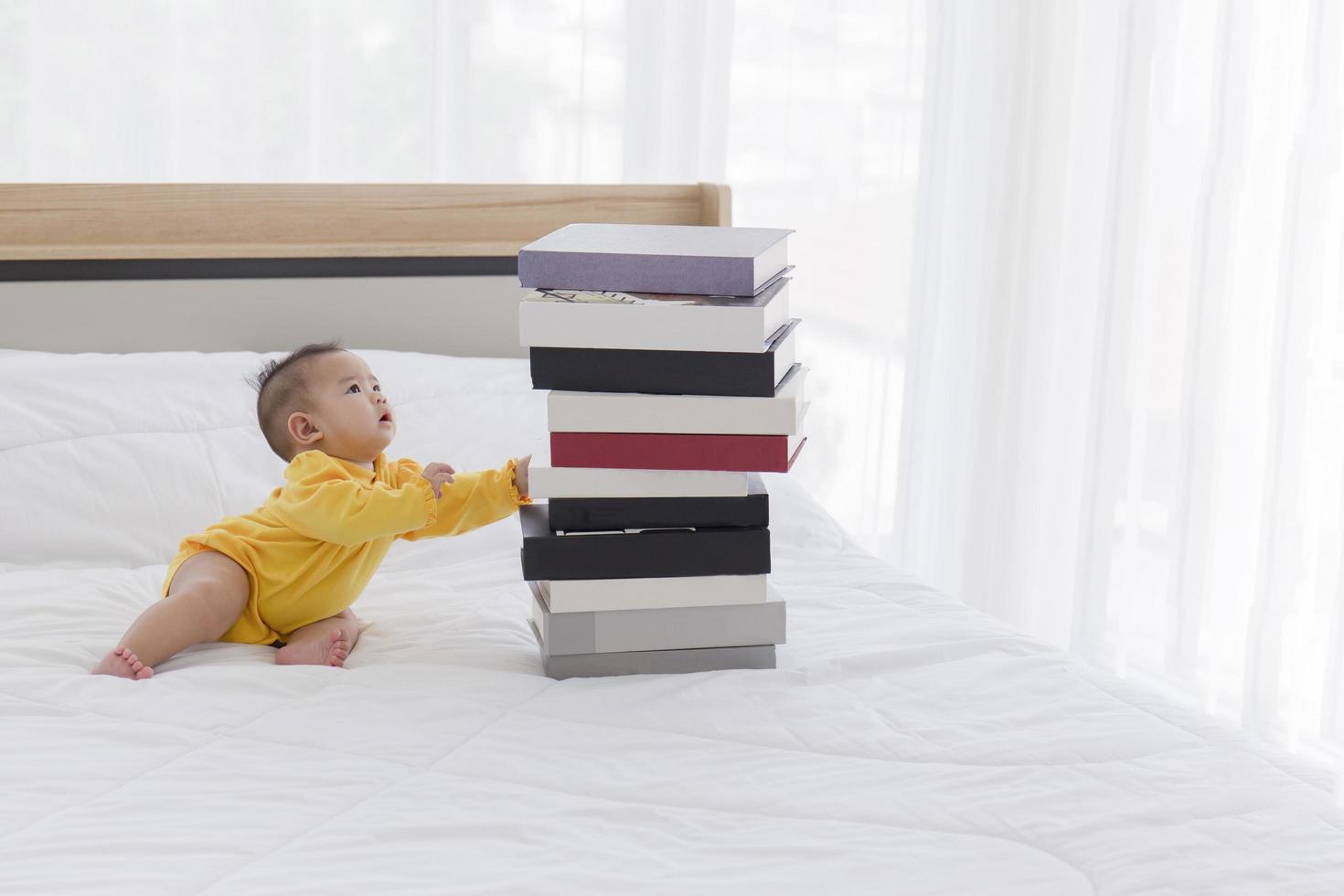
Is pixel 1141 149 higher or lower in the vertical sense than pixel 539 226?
higher

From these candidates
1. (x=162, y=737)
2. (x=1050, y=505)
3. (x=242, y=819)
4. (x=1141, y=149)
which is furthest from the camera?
(x=1050, y=505)

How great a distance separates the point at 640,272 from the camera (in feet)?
3.34

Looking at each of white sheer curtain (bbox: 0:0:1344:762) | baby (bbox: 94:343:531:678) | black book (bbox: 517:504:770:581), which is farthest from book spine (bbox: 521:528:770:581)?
white sheer curtain (bbox: 0:0:1344:762)

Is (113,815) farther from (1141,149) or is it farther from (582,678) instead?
(1141,149)

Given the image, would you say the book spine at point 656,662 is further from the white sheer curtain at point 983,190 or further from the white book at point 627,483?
the white sheer curtain at point 983,190

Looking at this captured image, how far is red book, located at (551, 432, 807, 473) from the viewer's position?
103 cm

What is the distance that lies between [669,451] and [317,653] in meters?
0.39

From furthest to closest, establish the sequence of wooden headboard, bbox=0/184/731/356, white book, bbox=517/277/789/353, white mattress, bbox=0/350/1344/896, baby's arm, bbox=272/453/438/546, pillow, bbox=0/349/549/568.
Result: wooden headboard, bbox=0/184/731/356 < pillow, bbox=0/349/549/568 < baby's arm, bbox=272/453/438/546 < white book, bbox=517/277/789/353 < white mattress, bbox=0/350/1344/896

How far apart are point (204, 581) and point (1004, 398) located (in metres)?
Answer: 1.79

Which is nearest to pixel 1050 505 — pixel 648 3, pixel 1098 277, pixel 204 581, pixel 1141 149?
pixel 1098 277

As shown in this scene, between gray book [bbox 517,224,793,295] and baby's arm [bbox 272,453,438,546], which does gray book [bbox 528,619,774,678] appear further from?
gray book [bbox 517,224,793,295]

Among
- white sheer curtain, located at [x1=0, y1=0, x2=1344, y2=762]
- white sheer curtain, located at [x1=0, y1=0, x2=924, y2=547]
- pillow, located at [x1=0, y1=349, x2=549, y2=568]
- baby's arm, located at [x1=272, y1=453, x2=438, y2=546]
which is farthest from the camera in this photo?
white sheer curtain, located at [x1=0, y1=0, x2=924, y2=547]

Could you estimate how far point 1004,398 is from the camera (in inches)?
98.3

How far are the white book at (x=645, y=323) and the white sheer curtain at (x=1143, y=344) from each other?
4.27 ft
